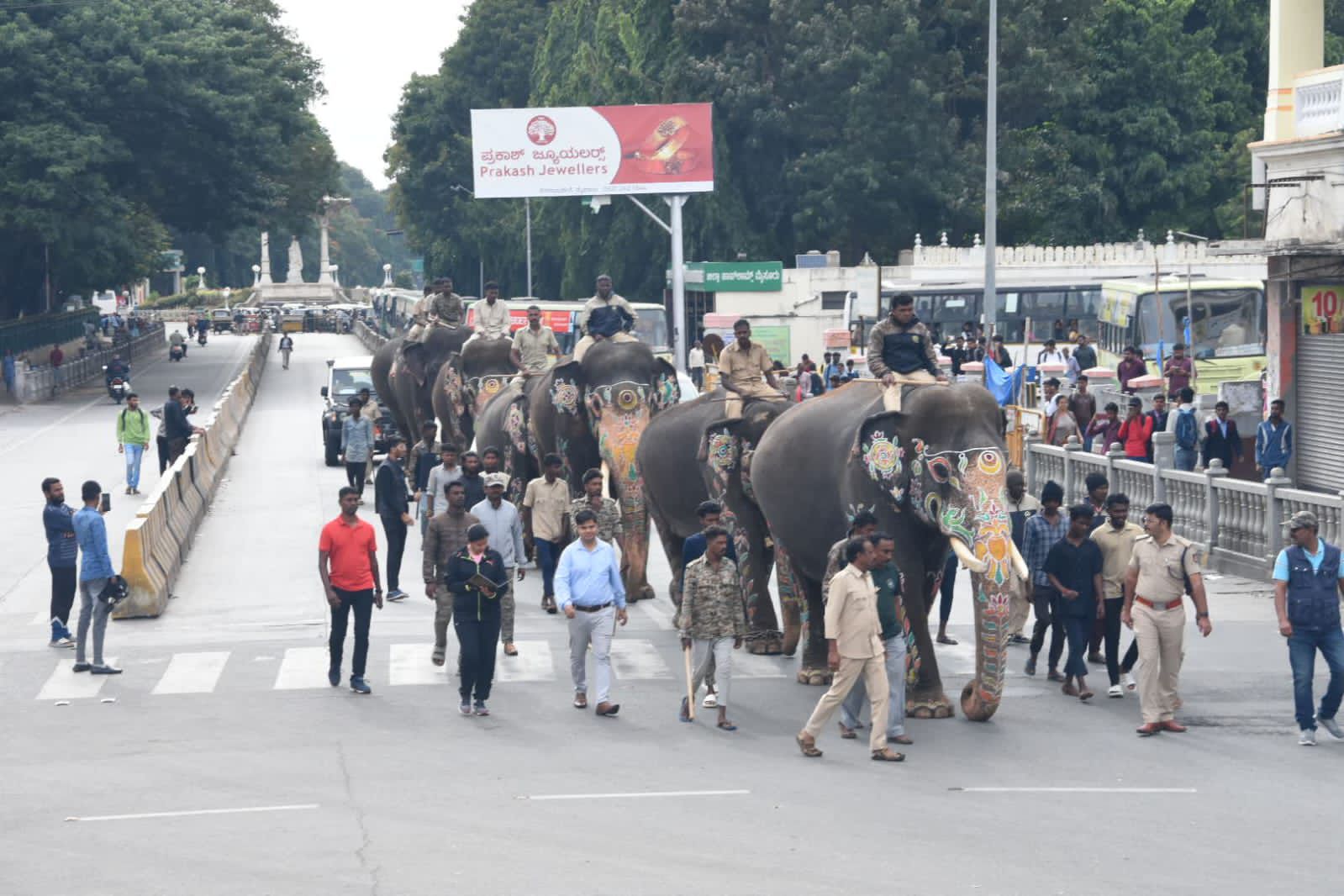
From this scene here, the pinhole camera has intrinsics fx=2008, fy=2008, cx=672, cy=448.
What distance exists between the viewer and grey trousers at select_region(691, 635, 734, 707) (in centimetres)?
1420

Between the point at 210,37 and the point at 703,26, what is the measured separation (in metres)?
15.9

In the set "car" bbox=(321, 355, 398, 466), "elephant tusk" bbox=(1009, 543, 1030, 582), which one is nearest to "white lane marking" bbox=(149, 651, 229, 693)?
"elephant tusk" bbox=(1009, 543, 1030, 582)

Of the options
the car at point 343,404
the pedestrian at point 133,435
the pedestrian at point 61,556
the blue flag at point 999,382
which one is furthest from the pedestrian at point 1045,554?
the car at point 343,404

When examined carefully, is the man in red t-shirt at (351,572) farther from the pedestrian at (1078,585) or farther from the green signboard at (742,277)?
the green signboard at (742,277)

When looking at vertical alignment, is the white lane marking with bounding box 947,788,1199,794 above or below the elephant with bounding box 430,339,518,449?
below

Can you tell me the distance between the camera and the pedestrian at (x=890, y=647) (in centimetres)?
1327

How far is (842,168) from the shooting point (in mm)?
62062

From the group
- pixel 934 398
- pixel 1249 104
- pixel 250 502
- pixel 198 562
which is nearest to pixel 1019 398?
pixel 250 502

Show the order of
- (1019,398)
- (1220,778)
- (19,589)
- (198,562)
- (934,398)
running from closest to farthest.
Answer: (1220,778), (934,398), (19,589), (198,562), (1019,398)

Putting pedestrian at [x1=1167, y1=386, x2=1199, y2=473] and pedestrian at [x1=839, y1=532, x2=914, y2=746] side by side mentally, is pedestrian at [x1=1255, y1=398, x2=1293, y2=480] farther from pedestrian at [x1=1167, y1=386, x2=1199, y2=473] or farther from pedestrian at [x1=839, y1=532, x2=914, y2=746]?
pedestrian at [x1=839, y1=532, x2=914, y2=746]

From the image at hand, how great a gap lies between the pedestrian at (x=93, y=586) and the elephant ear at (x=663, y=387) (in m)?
5.67

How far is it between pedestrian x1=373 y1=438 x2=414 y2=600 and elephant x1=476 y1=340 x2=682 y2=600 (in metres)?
1.62

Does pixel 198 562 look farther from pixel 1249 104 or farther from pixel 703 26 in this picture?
pixel 1249 104

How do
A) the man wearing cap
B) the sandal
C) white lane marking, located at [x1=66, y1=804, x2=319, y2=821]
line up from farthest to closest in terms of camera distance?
the man wearing cap
the sandal
white lane marking, located at [x1=66, y1=804, x2=319, y2=821]
